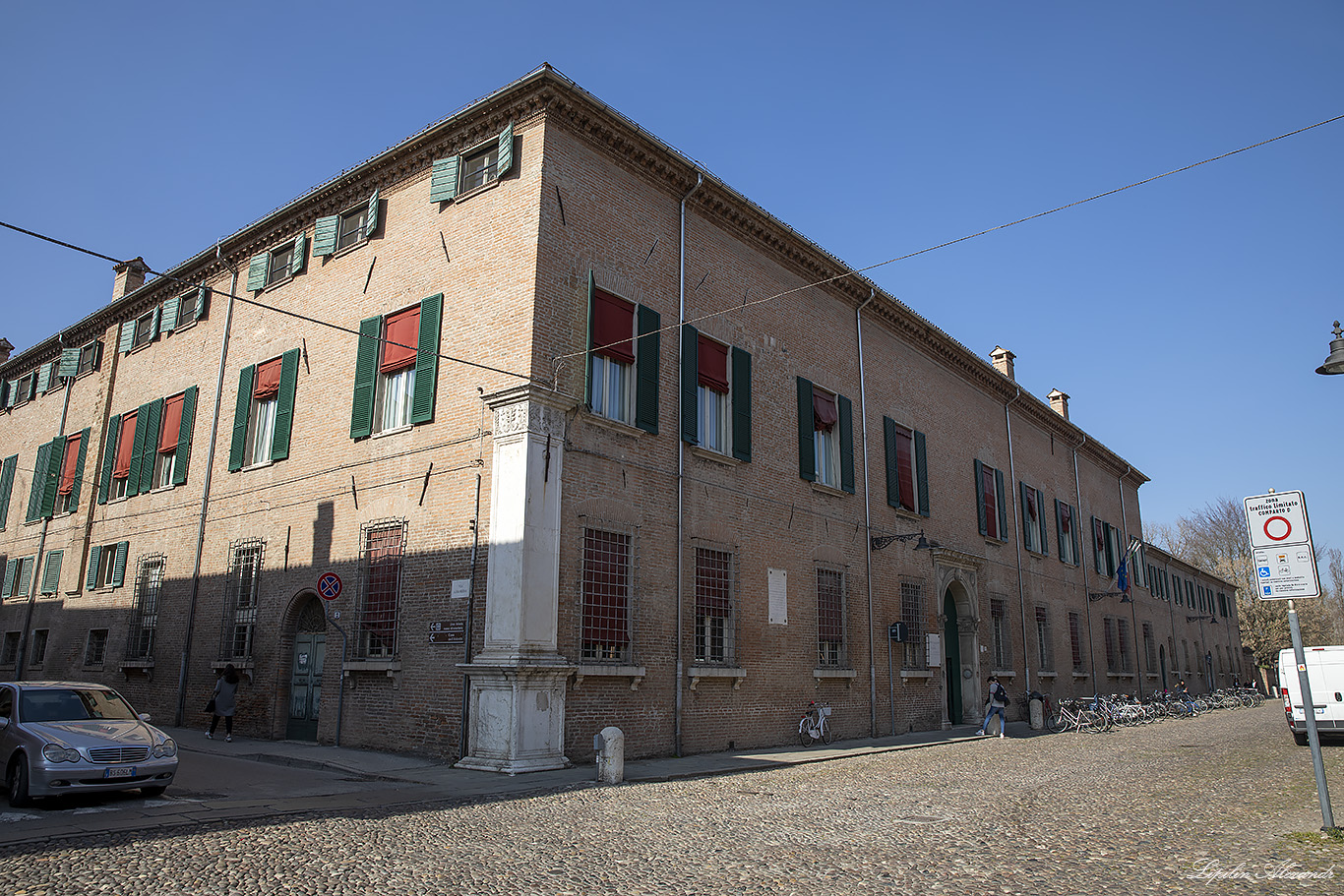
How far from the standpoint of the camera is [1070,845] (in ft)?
25.1

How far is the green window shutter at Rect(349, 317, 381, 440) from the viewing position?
1539 centimetres

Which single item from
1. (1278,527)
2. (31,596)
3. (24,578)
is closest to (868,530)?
(1278,527)

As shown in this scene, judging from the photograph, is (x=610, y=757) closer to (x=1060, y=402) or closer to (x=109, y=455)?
(x=109, y=455)

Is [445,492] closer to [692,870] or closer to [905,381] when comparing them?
[692,870]

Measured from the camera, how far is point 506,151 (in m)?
14.2

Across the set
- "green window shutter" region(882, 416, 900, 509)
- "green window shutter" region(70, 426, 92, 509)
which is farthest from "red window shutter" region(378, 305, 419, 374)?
"green window shutter" region(70, 426, 92, 509)

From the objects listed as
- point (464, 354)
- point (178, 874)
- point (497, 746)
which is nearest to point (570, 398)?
point (464, 354)

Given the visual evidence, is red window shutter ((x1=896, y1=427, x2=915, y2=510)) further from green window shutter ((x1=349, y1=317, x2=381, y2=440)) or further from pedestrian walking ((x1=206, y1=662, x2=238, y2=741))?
pedestrian walking ((x1=206, y1=662, x2=238, y2=741))

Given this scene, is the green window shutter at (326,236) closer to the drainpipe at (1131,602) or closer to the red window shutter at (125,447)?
the red window shutter at (125,447)

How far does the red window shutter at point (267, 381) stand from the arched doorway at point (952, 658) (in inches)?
645

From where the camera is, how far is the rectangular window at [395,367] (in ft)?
48.0

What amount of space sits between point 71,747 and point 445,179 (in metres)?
9.95

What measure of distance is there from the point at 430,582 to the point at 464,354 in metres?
3.55

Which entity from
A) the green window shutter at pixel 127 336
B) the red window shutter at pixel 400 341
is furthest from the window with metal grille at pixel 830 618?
the green window shutter at pixel 127 336
